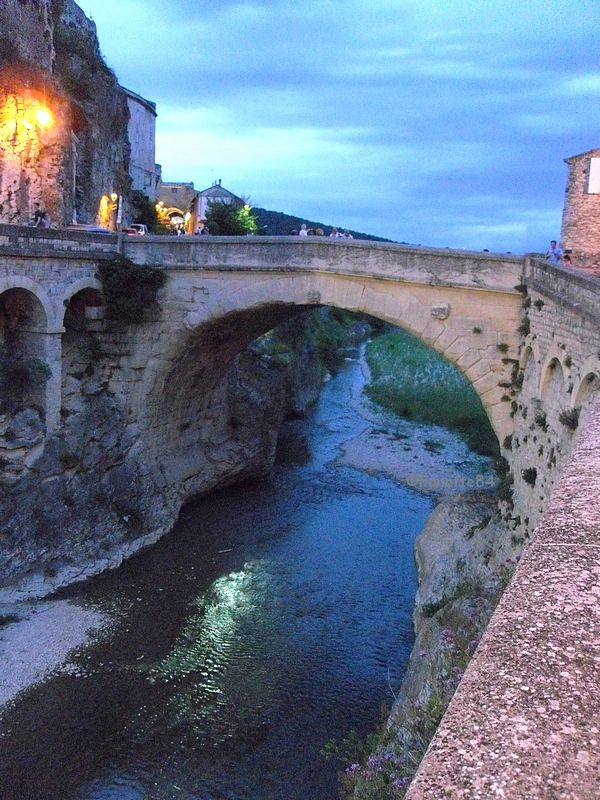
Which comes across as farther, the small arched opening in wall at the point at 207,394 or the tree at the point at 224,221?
the tree at the point at 224,221

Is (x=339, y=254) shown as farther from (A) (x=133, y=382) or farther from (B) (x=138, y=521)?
(B) (x=138, y=521)

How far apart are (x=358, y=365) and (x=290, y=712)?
110ft

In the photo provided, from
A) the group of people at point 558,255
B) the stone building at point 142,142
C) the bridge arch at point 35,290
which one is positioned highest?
the stone building at point 142,142

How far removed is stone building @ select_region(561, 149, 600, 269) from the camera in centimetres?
1423

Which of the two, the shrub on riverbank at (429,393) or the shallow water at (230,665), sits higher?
the shrub on riverbank at (429,393)

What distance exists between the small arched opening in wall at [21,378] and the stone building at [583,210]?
10470mm

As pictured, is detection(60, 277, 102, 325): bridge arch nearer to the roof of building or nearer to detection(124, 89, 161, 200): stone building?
detection(124, 89, 161, 200): stone building

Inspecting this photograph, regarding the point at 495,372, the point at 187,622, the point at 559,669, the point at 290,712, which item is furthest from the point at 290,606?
the point at 559,669

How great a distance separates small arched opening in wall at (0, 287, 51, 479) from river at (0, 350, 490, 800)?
2.82m

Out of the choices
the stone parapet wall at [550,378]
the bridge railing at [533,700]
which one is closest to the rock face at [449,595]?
the stone parapet wall at [550,378]

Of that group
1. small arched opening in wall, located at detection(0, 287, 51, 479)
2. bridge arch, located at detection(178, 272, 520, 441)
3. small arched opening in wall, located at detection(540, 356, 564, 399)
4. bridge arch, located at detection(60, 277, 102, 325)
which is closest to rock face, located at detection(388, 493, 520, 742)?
bridge arch, located at detection(178, 272, 520, 441)

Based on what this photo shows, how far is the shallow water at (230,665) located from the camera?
923 centimetres

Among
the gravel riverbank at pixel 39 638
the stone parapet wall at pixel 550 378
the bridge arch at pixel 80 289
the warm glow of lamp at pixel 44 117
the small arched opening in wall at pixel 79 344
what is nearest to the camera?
the stone parapet wall at pixel 550 378

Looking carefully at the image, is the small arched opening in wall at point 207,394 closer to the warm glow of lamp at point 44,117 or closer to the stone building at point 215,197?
the warm glow of lamp at point 44,117
